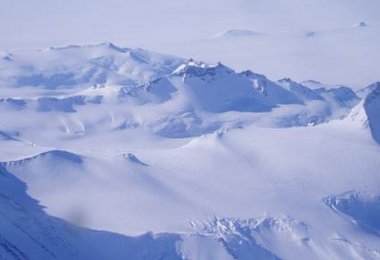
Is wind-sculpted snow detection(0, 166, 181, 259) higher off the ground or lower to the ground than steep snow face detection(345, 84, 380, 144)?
higher

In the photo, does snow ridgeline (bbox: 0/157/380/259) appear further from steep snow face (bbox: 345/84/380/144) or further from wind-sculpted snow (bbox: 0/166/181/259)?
steep snow face (bbox: 345/84/380/144)

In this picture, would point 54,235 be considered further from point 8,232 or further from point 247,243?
point 247,243

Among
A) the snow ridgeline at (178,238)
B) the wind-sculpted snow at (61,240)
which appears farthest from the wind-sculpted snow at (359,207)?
the wind-sculpted snow at (61,240)

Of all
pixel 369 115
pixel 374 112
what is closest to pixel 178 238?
pixel 369 115

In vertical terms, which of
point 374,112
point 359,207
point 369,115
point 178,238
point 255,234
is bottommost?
point 359,207

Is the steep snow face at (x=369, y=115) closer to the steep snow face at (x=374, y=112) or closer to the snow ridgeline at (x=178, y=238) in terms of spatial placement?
the steep snow face at (x=374, y=112)

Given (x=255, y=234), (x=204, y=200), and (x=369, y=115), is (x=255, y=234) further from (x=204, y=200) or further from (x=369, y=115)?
(x=369, y=115)

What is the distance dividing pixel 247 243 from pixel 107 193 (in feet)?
93.0

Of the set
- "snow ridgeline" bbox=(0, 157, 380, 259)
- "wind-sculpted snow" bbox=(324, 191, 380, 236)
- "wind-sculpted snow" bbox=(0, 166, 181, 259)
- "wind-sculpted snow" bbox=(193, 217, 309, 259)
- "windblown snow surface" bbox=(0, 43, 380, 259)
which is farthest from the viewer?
"wind-sculpted snow" bbox=(324, 191, 380, 236)

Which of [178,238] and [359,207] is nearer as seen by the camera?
[178,238]

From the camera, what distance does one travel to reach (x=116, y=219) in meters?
126

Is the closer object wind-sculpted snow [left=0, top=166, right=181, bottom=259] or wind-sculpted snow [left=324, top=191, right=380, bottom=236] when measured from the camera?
wind-sculpted snow [left=0, top=166, right=181, bottom=259]

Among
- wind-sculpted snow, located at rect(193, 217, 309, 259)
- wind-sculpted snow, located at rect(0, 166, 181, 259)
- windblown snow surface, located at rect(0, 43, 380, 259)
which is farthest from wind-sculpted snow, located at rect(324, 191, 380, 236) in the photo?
wind-sculpted snow, located at rect(0, 166, 181, 259)

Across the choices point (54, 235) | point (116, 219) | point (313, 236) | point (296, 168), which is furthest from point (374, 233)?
point (54, 235)
